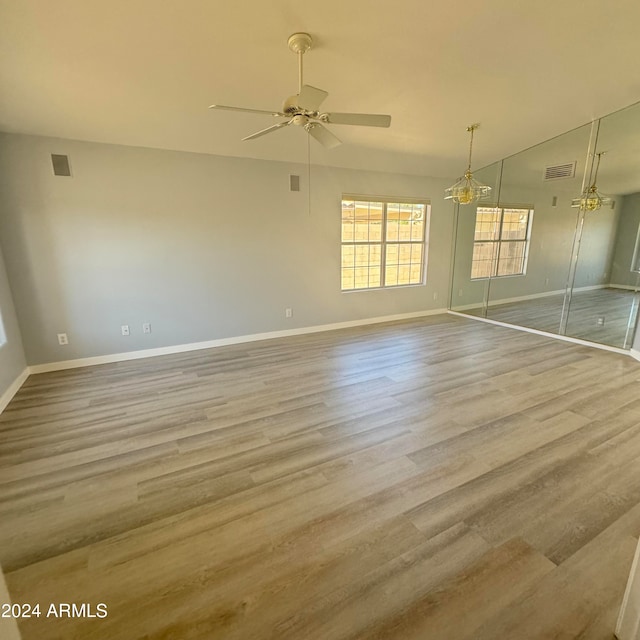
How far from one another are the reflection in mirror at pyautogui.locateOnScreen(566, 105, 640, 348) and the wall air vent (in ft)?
1.15

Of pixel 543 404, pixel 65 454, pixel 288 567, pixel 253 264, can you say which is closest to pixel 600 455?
pixel 543 404

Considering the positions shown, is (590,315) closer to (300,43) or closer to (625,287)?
(625,287)

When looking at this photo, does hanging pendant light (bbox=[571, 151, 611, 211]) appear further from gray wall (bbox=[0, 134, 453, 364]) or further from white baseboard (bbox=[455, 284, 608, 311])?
gray wall (bbox=[0, 134, 453, 364])

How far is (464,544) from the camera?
62.6 inches

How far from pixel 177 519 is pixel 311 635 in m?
0.94

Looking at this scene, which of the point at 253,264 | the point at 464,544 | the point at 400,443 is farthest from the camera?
the point at 253,264

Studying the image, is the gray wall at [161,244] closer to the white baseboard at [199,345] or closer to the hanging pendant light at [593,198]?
the white baseboard at [199,345]

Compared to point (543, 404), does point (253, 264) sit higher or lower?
higher

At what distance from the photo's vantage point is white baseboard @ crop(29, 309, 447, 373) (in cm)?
386

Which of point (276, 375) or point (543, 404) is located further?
point (276, 375)

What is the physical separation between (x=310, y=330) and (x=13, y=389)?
12.1 feet

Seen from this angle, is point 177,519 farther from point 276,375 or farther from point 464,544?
point 276,375

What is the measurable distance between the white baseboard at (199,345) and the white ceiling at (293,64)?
8.41 feet

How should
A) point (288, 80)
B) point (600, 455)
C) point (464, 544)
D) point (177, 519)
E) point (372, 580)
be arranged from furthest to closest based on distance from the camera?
1. point (288, 80)
2. point (600, 455)
3. point (177, 519)
4. point (464, 544)
5. point (372, 580)
